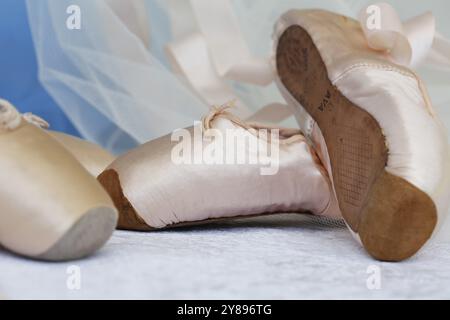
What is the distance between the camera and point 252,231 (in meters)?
0.82

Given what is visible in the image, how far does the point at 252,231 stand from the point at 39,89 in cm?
53

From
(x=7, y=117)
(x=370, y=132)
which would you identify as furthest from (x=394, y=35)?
(x=7, y=117)

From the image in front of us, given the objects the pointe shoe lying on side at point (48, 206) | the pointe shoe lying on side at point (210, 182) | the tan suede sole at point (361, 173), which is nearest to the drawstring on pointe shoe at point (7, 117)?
the pointe shoe lying on side at point (48, 206)

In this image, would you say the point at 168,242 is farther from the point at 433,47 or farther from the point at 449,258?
the point at 433,47

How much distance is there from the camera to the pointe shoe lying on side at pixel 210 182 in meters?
0.79

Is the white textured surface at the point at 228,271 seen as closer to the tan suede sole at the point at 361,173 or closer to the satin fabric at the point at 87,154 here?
the tan suede sole at the point at 361,173

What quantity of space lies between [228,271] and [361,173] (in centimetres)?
19

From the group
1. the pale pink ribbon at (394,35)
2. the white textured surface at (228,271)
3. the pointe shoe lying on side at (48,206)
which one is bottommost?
the white textured surface at (228,271)

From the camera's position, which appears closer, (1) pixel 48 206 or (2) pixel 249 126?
(1) pixel 48 206

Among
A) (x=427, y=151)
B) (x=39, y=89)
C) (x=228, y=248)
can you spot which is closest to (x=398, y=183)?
(x=427, y=151)

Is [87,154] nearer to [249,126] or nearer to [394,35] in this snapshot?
[249,126]

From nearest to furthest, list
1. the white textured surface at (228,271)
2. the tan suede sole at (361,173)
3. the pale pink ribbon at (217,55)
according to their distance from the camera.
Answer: the white textured surface at (228,271)
the tan suede sole at (361,173)
the pale pink ribbon at (217,55)

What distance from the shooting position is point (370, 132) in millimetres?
721

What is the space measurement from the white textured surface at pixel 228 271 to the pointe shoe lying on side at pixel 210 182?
0.09 ft
